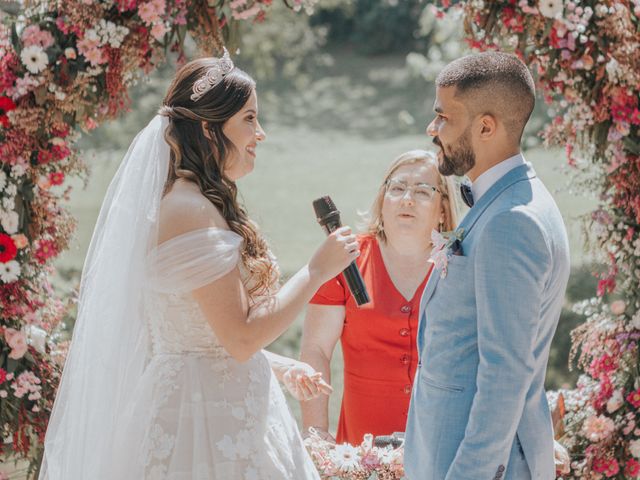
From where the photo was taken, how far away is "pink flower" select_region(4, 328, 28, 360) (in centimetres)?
398

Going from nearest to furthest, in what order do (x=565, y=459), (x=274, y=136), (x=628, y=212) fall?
(x=565, y=459) → (x=628, y=212) → (x=274, y=136)

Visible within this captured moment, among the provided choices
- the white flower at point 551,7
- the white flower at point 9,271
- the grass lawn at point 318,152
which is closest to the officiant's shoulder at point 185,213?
the white flower at point 9,271

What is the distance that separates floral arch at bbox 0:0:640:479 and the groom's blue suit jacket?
5.59 feet

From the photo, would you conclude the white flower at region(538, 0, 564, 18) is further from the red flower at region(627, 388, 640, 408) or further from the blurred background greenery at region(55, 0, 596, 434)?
the red flower at region(627, 388, 640, 408)

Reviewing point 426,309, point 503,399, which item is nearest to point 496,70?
point 426,309

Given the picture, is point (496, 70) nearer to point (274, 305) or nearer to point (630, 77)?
point (274, 305)

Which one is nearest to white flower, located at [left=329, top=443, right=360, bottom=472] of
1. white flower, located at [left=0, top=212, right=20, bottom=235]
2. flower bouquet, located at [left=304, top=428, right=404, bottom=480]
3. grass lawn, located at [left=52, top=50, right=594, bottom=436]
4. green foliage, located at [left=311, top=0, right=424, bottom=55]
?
flower bouquet, located at [left=304, top=428, right=404, bottom=480]

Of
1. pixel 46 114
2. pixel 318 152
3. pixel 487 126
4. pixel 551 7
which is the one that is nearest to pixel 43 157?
pixel 46 114

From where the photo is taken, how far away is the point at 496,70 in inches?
102

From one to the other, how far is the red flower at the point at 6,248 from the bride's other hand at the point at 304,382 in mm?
1462

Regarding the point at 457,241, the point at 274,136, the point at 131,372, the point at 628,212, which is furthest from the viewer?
the point at 274,136

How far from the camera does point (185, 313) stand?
2920mm

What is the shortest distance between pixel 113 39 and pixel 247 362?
66.8 inches

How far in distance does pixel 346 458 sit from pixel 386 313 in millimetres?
739
